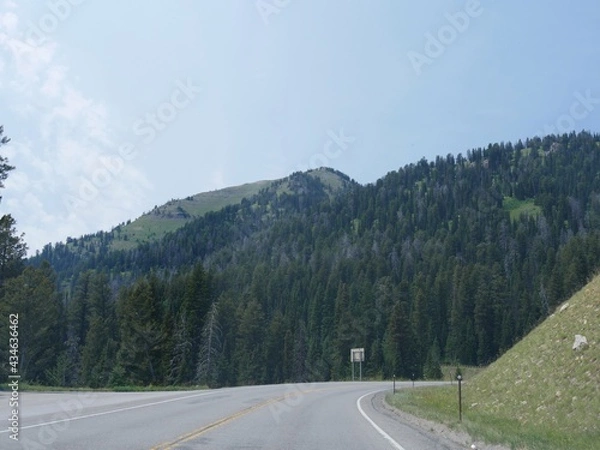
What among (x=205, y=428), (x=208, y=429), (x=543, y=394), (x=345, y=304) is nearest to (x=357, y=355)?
(x=543, y=394)

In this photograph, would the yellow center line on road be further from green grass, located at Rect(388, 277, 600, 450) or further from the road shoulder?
green grass, located at Rect(388, 277, 600, 450)

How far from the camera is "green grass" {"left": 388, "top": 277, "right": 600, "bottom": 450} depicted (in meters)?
14.4

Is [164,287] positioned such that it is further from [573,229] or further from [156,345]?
[573,229]

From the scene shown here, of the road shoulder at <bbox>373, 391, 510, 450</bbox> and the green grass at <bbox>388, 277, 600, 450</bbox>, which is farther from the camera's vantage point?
the green grass at <bbox>388, 277, 600, 450</bbox>

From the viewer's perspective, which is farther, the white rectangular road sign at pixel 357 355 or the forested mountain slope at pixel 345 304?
the forested mountain slope at pixel 345 304

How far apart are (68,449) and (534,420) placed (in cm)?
1196

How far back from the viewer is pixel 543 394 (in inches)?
718

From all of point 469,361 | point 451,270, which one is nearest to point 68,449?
point 469,361

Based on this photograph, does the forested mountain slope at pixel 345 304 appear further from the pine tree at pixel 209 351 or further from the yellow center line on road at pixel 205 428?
the yellow center line on road at pixel 205 428

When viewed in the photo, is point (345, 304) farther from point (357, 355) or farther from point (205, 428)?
point (205, 428)

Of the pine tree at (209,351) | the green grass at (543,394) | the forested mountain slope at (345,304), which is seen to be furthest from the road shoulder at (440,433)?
the pine tree at (209,351)

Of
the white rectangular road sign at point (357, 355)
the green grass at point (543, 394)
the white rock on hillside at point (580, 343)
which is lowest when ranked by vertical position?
the white rectangular road sign at point (357, 355)

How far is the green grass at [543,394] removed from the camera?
14352mm

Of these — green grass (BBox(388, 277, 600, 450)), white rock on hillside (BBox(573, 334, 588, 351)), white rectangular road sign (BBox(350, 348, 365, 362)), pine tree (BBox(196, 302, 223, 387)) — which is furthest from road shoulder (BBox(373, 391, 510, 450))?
pine tree (BBox(196, 302, 223, 387))
